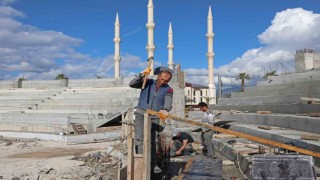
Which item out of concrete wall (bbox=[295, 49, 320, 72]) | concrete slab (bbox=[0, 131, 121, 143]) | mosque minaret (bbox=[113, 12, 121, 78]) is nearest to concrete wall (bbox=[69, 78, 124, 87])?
concrete slab (bbox=[0, 131, 121, 143])

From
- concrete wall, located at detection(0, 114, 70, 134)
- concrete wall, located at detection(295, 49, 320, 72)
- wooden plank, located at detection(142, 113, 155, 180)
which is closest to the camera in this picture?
A: wooden plank, located at detection(142, 113, 155, 180)

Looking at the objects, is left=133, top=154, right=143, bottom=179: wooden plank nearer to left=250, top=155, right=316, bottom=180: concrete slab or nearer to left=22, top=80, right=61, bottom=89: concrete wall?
left=250, top=155, right=316, bottom=180: concrete slab

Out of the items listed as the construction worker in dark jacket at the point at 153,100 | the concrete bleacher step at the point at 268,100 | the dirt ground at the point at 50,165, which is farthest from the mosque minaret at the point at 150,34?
the construction worker in dark jacket at the point at 153,100

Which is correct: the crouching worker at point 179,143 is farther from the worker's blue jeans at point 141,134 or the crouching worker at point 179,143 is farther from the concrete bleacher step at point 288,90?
the concrete bleacher step at point 288,90

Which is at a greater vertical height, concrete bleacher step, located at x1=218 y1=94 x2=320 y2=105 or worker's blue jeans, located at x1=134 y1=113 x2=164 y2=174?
concrete bleacher step, located at x1=218 y1=94 x2=320 y2=105

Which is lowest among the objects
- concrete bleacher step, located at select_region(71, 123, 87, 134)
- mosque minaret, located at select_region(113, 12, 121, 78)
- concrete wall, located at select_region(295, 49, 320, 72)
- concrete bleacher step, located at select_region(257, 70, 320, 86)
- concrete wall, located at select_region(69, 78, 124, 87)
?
concrete bleacher step, located at select_region(71, 123, 87, 134)

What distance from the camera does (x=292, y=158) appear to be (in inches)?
154

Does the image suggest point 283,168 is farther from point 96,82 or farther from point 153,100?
point 96,82

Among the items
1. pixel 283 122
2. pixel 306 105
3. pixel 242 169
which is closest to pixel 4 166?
pixel 242 169

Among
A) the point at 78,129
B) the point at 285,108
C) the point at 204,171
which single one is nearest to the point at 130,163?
the point at 204,171

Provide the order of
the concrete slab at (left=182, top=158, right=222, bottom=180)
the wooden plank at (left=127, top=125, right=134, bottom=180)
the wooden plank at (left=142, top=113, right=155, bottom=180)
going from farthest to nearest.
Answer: the concrete slab at (left=182, top=158, right=222, bottom=180), the wooden plank at (left=127, top=125, right=134, bottom=180), the wooden plank at (left=142, top=113, right=155, bottom=180)

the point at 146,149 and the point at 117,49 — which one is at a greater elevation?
the point at 117,49

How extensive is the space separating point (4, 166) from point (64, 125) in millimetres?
7664

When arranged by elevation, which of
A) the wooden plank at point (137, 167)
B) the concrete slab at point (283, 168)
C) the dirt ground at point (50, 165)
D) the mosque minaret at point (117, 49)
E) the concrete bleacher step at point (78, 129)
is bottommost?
the dirt ground at point (50, 165)
